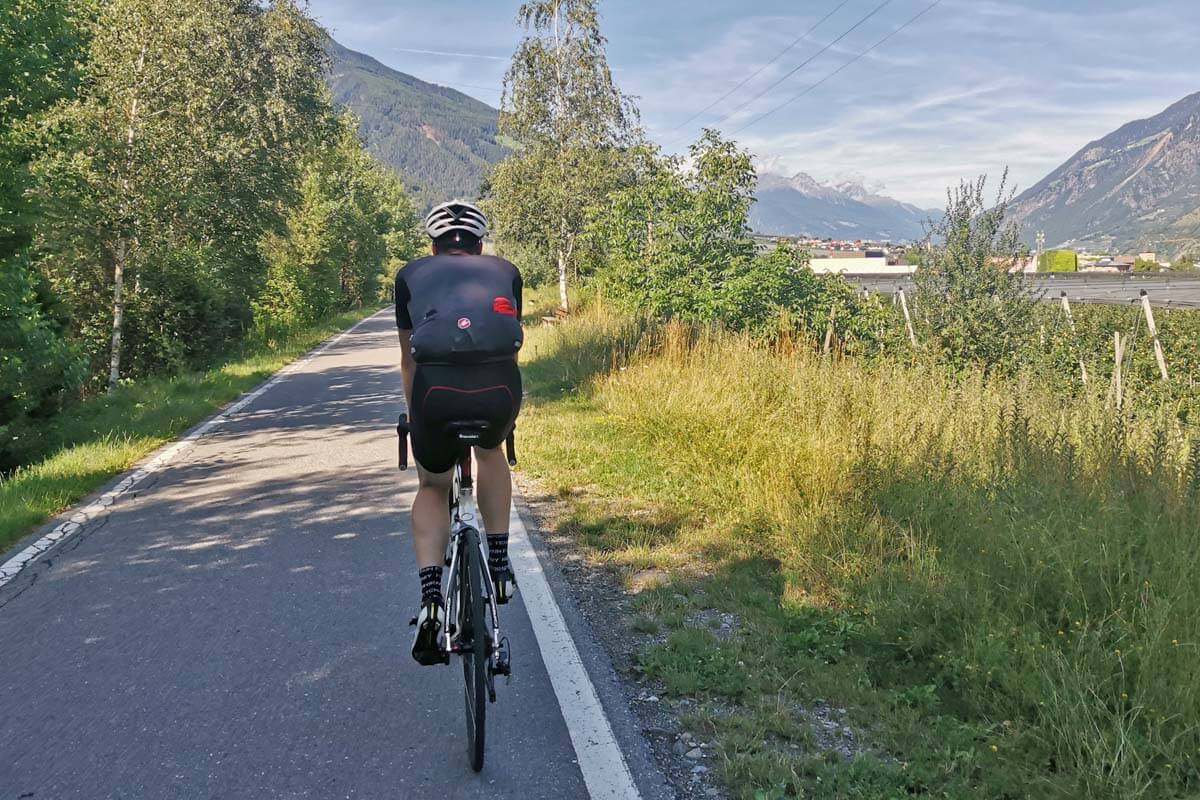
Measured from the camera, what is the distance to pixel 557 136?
27188 millimetres

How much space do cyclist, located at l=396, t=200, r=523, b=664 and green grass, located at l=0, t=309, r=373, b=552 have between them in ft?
13.5

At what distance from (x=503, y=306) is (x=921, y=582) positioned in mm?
2551

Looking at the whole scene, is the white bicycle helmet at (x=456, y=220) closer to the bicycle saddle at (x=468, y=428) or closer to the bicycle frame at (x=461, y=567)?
the bicycle saddle at (x=468, y=428)

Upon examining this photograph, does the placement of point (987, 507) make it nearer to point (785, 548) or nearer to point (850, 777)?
point (785, 548)

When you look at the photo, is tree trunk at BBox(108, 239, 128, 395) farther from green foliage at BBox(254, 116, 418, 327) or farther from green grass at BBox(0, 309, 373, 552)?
green foliage at BBox(254, 116, 418, 327)

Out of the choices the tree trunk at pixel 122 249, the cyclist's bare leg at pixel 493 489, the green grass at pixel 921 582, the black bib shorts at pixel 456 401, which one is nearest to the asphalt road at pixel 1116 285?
the tree trunk at pixel 122 249

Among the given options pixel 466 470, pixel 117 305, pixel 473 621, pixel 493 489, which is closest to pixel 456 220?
pixel 466 470

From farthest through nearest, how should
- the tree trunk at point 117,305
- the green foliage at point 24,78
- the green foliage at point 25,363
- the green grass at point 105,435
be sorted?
the tree trunk at point 117,305, the green foliage at point 25,363, the green foliage at point 24,78, the green grass at point 105,435

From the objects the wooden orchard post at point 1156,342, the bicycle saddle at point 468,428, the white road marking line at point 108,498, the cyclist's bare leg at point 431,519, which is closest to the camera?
the bicycle saddle at point 468,428

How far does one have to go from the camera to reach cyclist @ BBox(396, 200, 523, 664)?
2.99 meters

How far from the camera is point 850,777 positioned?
285 cm

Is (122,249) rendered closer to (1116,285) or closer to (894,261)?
(894,261)

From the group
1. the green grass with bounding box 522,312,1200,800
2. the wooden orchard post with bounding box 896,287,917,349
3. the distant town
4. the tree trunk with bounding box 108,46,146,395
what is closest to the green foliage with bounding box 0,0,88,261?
the tree trunk with bounding box 108,46,146,395

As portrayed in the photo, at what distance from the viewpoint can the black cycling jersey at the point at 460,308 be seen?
2949 mm
